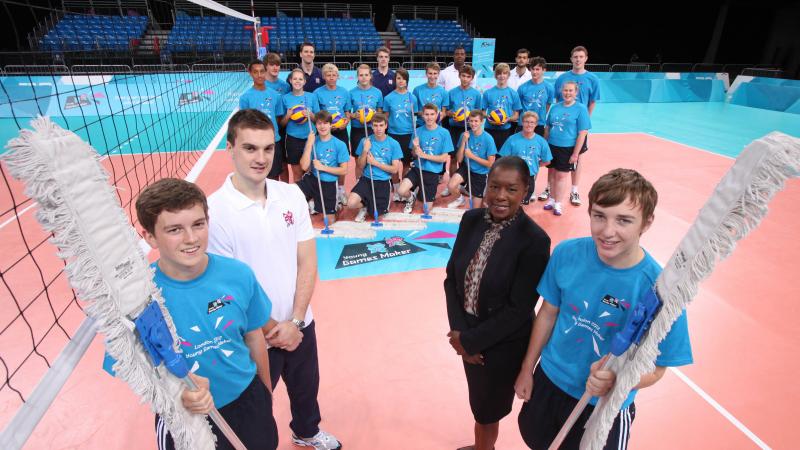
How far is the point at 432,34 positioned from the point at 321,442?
1811 cm

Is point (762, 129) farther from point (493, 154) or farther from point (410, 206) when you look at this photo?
point (410, 206)

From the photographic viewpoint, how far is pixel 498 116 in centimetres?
620

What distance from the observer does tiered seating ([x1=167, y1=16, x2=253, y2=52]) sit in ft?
51.0

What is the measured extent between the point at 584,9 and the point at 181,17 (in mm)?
17599

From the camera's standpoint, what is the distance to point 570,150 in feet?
19.2

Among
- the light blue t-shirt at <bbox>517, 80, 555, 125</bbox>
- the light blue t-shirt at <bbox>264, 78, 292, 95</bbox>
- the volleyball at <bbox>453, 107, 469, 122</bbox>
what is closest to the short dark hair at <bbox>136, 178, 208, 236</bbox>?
the light blue t-shirt at <bbox>264, 78, 292, 95</bbox>

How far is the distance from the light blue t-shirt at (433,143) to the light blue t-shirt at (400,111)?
1.22ft

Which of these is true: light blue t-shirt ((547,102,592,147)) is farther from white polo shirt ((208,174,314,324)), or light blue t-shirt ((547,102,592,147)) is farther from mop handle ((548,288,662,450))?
mop handle ((548,288,662,450))

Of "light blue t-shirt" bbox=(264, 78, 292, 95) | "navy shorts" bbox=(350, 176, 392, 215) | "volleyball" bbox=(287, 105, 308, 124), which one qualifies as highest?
"light blue t-shirt" bbox=(264, 78, 292, 95)

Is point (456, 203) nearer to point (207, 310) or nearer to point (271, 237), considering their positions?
point (271, 237)

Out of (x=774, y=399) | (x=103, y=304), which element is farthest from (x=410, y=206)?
(x=103, y=304)

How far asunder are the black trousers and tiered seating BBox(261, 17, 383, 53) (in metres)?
15.7

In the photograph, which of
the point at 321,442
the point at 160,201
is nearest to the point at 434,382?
the point at 321,442

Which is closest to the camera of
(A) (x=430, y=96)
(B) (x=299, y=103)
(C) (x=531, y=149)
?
(C) (x=531, y=149)
